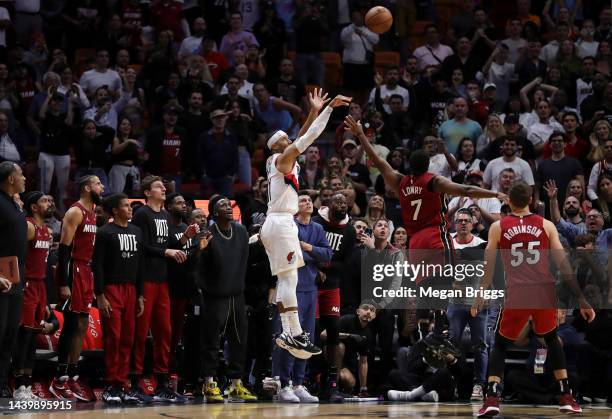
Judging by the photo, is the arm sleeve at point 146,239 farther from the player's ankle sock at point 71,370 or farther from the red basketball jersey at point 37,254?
the player's ankle sock at point 71,370

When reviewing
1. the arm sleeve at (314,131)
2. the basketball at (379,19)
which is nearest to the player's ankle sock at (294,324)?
the arm sleeve at (314,131)

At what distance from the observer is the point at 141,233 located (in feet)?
45.7

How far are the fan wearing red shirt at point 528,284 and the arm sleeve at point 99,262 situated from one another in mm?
4493

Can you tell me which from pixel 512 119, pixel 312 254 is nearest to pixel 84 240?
pixel 312 254

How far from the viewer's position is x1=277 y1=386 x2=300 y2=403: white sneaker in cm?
1355

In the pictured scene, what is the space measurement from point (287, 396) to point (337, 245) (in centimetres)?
217

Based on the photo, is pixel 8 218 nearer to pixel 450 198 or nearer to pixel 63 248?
pixel 63 248

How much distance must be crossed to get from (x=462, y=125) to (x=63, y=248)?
837 cm

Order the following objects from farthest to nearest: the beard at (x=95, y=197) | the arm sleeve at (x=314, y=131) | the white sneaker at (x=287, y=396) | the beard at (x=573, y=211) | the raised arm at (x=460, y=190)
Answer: the beard at (x=573, y=211), the beard at (x=95, y=197), the white sneaker at (x=287, y=396), the arm sleeve at (x=314, y=131), the raised arm at (x=460, y=190)

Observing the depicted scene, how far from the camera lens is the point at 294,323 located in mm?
12734

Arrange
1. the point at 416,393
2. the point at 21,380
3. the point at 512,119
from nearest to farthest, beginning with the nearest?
the point at 21,380, the point at 416,393, the point at 512,119

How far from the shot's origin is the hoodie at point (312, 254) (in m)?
14.0

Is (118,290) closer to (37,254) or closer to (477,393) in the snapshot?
(37,254)

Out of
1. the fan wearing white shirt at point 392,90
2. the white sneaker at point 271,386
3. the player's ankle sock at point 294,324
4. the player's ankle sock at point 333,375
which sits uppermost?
the fan wearing white shirt at point 392,90
